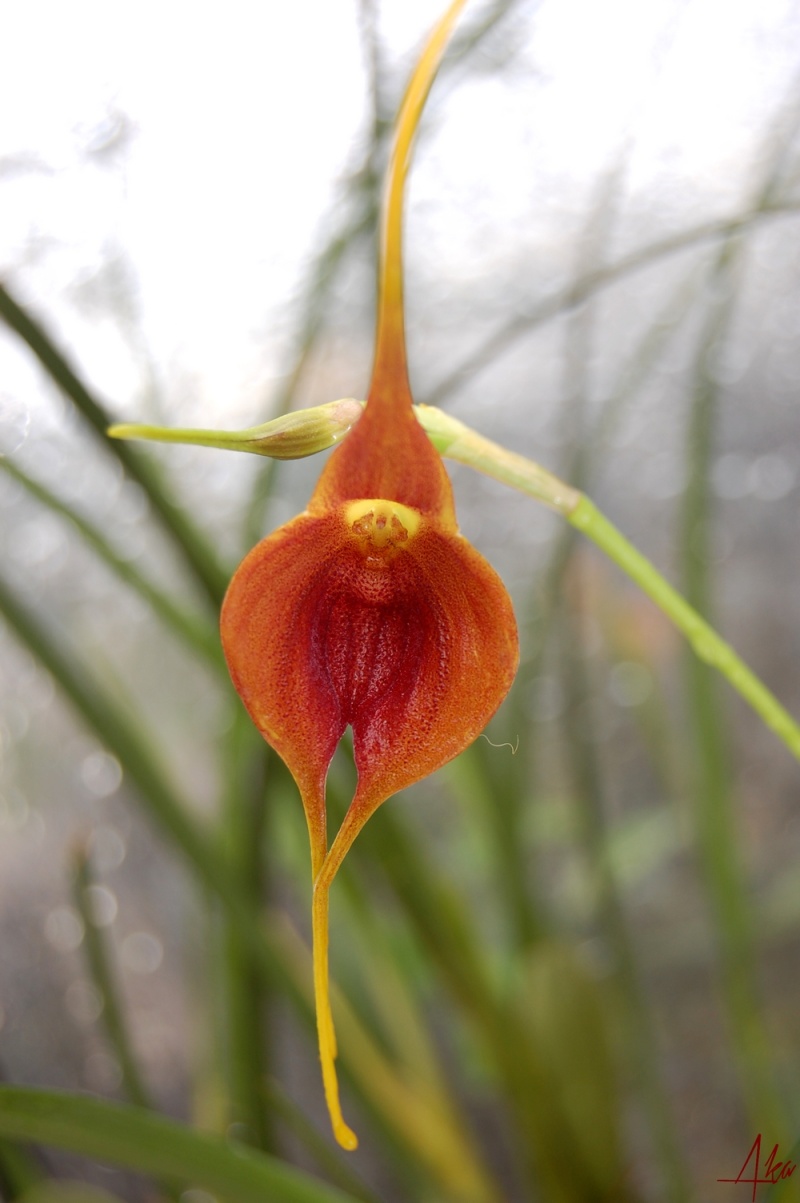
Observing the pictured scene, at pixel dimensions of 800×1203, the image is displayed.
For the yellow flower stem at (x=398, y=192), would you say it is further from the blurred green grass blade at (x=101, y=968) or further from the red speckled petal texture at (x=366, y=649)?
the blurred green grass blade at (x=101, y=968)

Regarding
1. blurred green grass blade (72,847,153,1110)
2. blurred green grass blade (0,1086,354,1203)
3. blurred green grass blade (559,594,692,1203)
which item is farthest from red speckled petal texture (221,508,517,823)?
blurred green grass blade (559,594,692,1203)

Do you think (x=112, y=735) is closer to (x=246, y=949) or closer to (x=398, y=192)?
(x=246, y=949)

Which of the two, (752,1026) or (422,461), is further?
(752,1026)

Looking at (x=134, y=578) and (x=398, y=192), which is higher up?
(x=134, y=578)

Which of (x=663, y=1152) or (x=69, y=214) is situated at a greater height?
(x=69, y=214)

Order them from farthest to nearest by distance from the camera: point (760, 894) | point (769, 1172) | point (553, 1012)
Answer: point (760, 894) < point (553, 1012) < point (769, 1172)

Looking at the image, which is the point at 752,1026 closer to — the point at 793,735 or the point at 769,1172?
the point at 769,1172

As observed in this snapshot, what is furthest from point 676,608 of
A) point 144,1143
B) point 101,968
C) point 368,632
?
point 101,968

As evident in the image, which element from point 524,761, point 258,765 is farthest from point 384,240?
point 524,761
